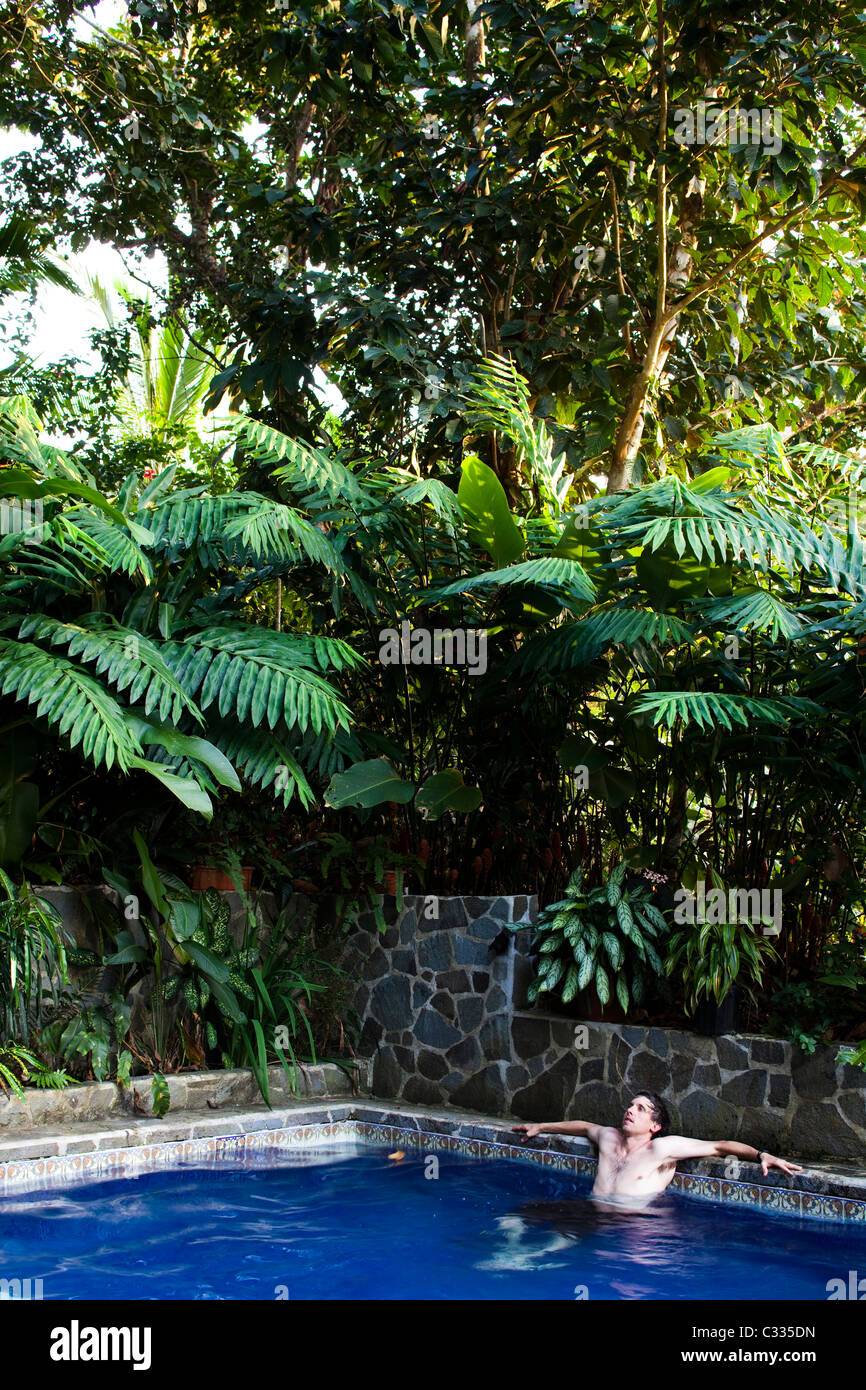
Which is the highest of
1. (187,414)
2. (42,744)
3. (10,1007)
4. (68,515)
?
(187,414)

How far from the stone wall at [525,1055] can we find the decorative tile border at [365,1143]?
377 mm

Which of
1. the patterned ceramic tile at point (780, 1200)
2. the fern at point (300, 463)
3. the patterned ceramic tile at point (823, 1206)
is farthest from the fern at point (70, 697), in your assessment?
the patterned ceramic tile at point (823, 1206)

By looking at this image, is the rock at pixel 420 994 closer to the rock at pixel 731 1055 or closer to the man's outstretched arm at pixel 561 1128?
the man's outstretched arm at pixel 561 1128

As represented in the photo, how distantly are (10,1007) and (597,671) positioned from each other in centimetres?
336

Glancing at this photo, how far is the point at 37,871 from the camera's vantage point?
610 centimetres

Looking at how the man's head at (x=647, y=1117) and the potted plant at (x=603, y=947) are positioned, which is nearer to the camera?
the man's head at (x=647, y=1117)

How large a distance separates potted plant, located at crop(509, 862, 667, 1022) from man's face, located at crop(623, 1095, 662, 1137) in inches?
26.5

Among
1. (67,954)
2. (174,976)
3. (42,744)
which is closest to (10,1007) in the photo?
(67,954)

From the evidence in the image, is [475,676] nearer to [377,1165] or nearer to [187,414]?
[377,1165]

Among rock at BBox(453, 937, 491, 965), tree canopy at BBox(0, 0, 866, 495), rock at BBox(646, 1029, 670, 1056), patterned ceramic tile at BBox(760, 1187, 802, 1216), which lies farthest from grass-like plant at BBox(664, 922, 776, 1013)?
tree canopy at BBox(0, 0, 866, 495)

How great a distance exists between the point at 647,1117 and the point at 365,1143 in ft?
5.71

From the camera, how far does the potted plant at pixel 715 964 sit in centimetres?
559

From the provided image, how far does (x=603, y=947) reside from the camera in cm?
611

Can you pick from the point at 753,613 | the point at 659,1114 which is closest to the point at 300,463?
the point at 753,613
